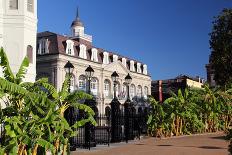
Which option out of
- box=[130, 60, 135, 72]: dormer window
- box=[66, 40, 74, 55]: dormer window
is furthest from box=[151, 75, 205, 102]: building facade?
Answer: box=[66, 40, 74, 55]: dormer window

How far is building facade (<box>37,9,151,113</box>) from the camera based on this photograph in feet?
174

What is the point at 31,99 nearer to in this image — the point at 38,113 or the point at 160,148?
the point at 38,113

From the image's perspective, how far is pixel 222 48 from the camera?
121 feet

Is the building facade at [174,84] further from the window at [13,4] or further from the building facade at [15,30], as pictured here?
the window at [13,4]

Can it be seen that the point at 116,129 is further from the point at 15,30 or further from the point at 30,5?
the point at 30,5

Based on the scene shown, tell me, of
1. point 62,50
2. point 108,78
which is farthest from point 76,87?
point 108,78

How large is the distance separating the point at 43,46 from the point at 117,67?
14730mm

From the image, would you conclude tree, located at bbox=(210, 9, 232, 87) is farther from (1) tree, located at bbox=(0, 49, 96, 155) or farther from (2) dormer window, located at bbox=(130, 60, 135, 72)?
(2) dormer window, located at bbox=(130, 60, 135, 72)

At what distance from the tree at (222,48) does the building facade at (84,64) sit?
2145cm

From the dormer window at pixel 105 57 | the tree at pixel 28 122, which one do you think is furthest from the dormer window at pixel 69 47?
the tree at pixel 28 122

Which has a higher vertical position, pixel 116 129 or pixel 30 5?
pixel 30 5

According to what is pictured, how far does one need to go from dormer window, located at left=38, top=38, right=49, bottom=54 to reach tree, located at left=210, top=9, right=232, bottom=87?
24.1 meters

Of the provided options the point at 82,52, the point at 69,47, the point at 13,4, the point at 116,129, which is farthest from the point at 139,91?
the point at 116,129

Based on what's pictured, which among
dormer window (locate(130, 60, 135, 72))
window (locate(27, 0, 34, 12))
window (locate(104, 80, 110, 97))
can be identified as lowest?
window (locate(104, 80, 110, 97))
